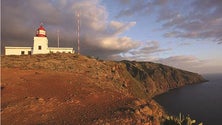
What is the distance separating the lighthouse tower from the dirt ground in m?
15.1

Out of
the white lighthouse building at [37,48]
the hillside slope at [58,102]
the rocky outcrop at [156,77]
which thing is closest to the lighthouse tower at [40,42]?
the white lighthouse building at [37,48]

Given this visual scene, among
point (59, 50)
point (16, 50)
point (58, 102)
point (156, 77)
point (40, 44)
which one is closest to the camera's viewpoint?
point (58, 102)

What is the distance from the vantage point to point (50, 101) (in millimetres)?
13867

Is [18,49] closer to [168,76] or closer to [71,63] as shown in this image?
[71,63]

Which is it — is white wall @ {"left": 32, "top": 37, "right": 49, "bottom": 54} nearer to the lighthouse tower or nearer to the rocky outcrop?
the lighthouse tower

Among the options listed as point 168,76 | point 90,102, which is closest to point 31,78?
point 90,102

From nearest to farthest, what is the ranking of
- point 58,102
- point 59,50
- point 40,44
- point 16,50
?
point 58,102, point 16,50, point 40,44, point 59,50

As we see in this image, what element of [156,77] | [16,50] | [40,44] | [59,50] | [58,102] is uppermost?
[40,44]

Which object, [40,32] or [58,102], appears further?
[40,32]

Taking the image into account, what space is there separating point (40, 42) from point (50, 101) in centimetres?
2435

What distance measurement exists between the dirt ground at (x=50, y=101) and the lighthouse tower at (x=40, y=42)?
49.6ft

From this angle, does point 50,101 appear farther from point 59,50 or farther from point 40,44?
point 59,50

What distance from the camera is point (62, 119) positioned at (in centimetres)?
1112

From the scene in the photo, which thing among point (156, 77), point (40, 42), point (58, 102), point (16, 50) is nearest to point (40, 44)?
point (40, 42)
